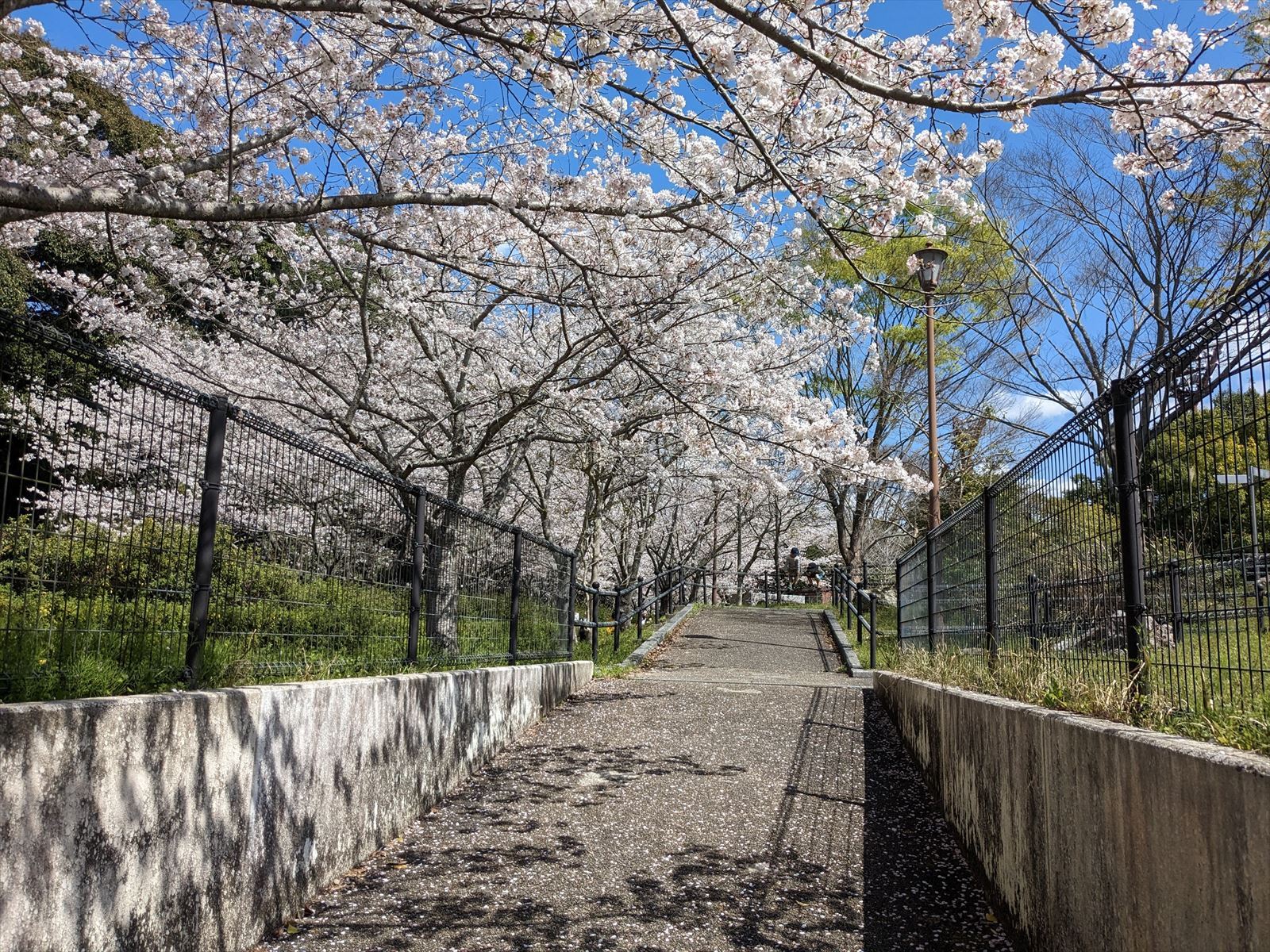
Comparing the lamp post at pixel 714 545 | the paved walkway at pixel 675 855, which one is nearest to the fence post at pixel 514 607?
the paved walkway at pixel 675 855

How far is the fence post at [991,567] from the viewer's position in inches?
215

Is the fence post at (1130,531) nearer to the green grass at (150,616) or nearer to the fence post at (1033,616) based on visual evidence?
the fence post at (1033,616)

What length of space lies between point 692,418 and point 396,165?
4249 millimetres

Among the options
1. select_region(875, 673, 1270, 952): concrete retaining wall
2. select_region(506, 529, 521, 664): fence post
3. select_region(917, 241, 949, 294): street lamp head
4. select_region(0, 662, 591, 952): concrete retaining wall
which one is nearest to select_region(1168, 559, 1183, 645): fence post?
select_region(875, 673, 1270, 952): concrete retaining wall

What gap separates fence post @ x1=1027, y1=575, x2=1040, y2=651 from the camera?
4457mm

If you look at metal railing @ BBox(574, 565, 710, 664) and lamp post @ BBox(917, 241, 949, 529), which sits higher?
lamp post @ BBox(917, 241, 949, 529)

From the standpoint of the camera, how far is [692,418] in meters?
10.5

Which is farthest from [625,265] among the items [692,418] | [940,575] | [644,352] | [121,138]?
[121,138]

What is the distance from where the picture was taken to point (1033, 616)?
15.0 ft

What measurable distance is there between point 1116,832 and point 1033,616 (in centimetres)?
220

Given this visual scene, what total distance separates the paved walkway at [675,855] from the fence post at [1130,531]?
139 cm

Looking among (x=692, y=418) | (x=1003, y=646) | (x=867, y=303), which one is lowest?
(x=1003, y=646)

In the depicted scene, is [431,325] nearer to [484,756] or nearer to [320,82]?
[320,82]

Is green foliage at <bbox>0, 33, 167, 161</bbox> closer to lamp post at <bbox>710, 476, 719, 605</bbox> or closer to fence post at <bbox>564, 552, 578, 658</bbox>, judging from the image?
fence post at <bbox>564, 552, 578, 658</bbox>
